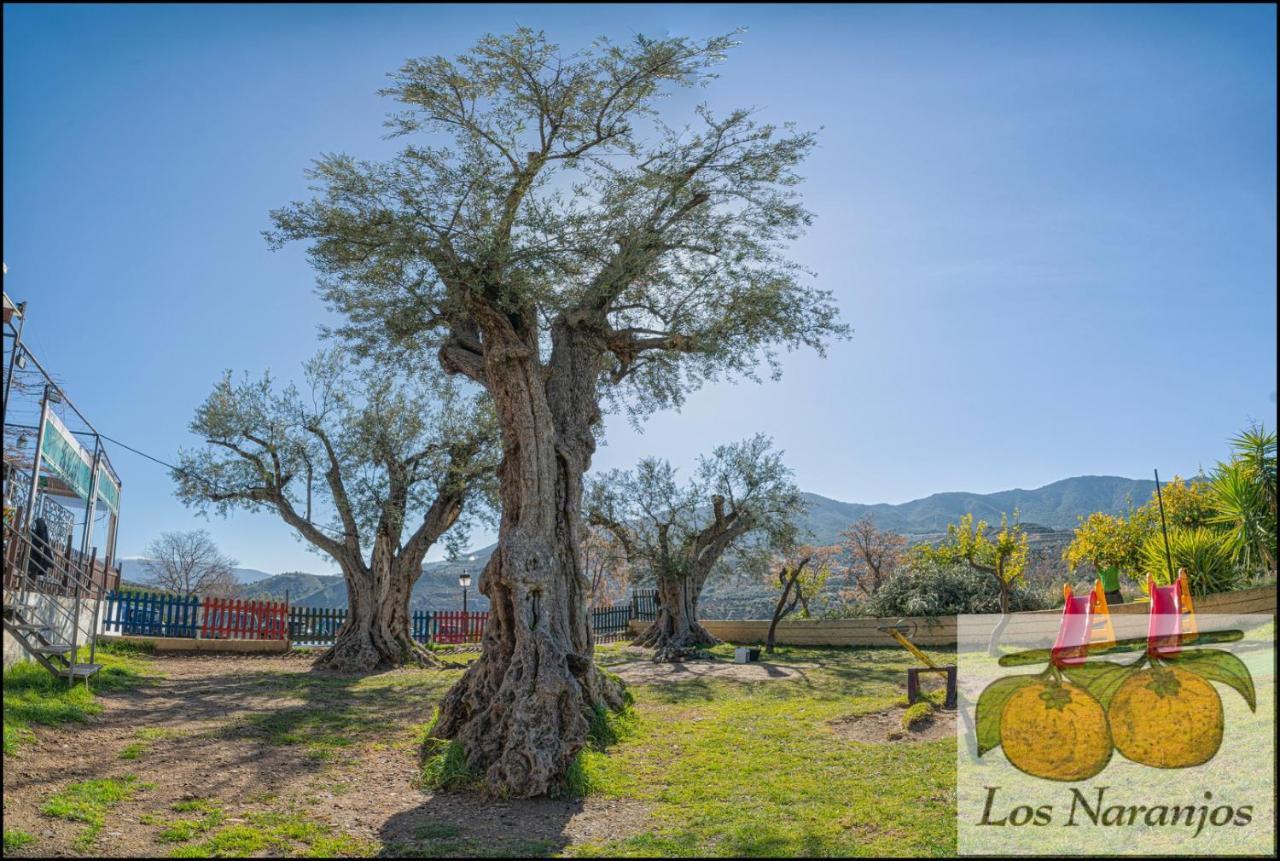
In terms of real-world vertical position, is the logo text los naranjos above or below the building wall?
below

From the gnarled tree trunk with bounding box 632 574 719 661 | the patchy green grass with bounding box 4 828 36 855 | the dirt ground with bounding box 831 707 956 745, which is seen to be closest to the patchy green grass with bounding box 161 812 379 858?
the patchy green grass with bounding box 4 828 36 855

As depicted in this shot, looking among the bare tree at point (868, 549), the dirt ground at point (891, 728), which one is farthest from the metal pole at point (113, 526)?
the bare tree at point (868, 549)

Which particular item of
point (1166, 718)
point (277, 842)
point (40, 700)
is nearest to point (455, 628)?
point (40, 700)

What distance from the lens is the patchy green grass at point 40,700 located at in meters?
8.06

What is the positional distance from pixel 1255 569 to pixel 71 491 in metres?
18.8

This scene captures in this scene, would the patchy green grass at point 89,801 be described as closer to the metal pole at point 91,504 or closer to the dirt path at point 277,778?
the dirt path at point 277,778

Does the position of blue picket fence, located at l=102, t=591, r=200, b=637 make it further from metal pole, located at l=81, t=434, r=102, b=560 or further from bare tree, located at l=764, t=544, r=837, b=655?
bare tree, located at l=764, t=544, r=837, b=655

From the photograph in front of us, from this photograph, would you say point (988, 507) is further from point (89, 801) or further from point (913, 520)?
point (89, 801)

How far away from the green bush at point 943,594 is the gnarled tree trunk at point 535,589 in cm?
1185

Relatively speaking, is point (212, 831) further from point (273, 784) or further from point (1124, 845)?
point (1124, 845)

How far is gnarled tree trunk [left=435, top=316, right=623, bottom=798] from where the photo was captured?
818cm

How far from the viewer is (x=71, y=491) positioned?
1561cm

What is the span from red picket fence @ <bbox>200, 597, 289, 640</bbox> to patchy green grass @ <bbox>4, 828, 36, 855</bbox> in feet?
56.3

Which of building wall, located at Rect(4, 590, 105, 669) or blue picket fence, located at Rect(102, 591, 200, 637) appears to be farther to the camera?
blue picket fence, located at Rect(102, 591, 200, 637)
